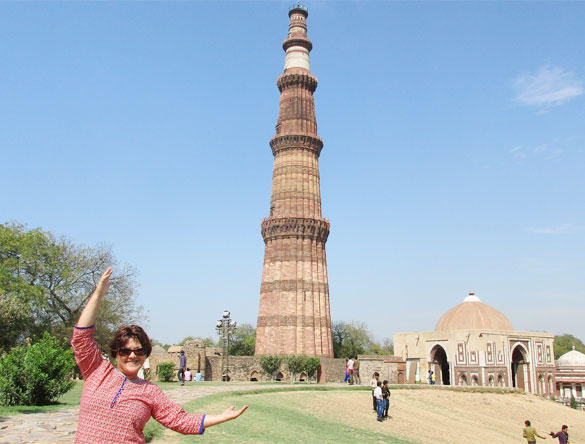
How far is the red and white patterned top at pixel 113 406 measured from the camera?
11.4 ft

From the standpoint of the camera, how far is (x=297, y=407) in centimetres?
1822

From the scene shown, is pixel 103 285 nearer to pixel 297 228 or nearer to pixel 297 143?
pixel 297 228

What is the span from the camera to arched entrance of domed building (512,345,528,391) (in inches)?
1555

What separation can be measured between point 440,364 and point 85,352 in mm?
39503

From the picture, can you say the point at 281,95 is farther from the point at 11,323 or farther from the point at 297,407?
the point at 297,407

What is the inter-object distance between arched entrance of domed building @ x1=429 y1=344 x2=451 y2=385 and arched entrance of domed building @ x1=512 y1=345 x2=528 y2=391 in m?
4.86

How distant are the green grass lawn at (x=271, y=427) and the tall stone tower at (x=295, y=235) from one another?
16.9 metres

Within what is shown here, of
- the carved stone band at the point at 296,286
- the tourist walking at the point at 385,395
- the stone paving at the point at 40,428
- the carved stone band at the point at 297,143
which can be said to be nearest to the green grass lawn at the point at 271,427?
the stone paving at the point at 40,428

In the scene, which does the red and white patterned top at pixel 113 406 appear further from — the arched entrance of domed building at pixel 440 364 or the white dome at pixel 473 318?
the white dome at pixel 473 318

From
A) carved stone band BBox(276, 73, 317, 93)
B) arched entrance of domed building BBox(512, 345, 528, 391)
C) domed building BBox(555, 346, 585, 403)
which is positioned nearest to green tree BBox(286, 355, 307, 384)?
arched entrance of domed building BBox(512, 345, 528, 391)

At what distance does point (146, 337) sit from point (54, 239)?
29.7m

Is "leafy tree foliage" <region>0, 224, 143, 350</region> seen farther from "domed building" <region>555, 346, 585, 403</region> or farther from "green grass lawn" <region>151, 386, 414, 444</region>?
"domed building" <region>555, 346, 585, 403</region>

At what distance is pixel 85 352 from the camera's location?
11.9ft

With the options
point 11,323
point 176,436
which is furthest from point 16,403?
point 11,323
